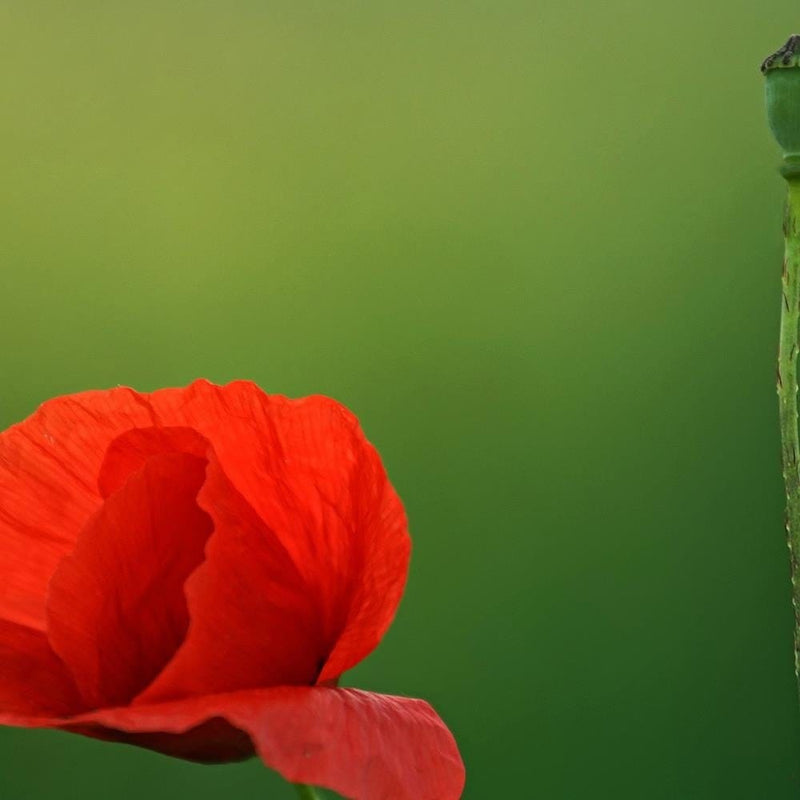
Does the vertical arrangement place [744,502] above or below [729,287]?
below

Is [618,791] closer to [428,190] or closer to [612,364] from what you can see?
[612,364]

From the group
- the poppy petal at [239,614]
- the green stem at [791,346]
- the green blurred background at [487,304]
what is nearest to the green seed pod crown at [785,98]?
the green stem at [791,346]

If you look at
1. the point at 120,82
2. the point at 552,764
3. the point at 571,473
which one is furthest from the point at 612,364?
the point at 120,82

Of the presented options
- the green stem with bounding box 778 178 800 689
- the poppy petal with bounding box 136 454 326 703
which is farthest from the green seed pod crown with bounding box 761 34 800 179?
the poppy petal with bounding box 136 454 326 703

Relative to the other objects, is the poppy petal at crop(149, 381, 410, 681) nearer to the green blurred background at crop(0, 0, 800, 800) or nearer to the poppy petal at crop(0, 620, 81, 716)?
the poppy petal at crop(0, 620, 81, 716)

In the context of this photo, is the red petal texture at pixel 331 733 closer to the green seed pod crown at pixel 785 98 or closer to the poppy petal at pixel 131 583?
the poppy petal at pixel 131 583

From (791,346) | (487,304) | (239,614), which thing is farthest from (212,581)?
(487,304)

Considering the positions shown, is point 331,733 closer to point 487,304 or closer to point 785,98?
point 785,98
